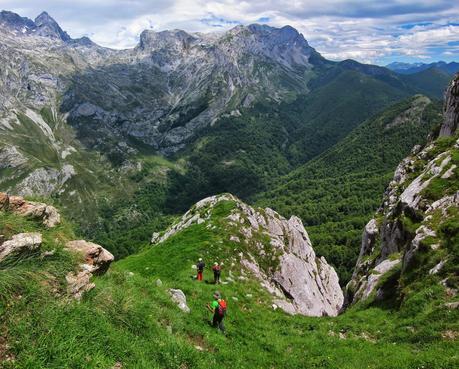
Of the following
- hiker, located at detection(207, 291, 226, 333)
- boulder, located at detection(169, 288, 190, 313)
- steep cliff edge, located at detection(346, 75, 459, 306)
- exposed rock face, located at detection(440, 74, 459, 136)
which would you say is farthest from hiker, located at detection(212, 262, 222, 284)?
exposed rock face, located at detection(440, 74, 459, 136)

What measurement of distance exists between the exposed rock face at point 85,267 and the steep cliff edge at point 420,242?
2125cm

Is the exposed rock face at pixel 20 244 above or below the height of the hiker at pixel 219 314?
above

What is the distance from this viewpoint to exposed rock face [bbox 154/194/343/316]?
174 feet

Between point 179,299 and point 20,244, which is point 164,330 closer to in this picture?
point 179,299

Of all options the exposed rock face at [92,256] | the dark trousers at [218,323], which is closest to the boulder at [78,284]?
the exposed rock face at [92,256]

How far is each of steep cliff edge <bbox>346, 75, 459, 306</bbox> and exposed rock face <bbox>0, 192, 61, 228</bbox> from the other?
2439cm

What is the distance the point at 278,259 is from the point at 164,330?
133 ft

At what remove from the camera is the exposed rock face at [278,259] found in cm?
5316

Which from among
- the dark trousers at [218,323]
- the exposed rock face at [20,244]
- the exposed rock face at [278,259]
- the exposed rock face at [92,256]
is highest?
the exposed rock face at [20,244]

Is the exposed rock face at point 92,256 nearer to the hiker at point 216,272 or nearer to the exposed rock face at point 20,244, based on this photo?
the exposed rock face at point 20,244

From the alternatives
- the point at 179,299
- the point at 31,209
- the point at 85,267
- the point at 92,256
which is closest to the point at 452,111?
the point at 179,299

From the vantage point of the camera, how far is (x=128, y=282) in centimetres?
2244

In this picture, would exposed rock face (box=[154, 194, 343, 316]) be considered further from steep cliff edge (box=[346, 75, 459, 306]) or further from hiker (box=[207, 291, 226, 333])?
hiker (box=[207, 291, 226, 333])

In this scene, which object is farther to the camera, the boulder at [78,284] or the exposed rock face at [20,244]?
the boulder at [78,284]
